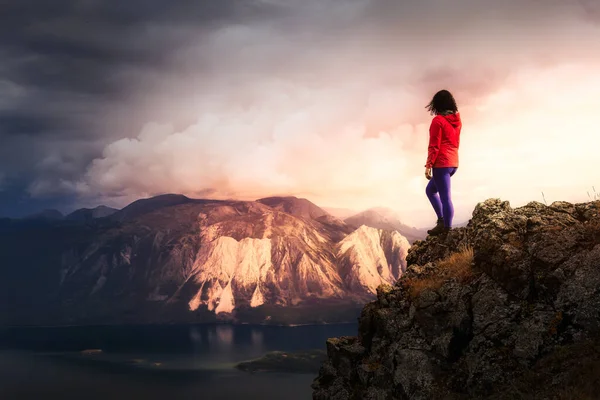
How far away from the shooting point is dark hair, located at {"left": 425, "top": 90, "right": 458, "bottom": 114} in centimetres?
2255

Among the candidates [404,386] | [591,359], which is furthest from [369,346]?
[591,359]

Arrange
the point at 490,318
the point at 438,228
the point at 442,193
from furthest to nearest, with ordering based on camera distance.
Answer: the point at 438,228
the point at 442,193
the point at 490,318

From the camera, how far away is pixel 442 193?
22734mm

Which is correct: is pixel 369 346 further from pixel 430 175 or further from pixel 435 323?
pixel 430 175

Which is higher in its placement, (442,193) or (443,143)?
(443,143)

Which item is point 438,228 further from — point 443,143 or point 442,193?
point 443,143

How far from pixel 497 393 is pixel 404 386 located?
3702 mm

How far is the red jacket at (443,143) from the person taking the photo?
22.1m

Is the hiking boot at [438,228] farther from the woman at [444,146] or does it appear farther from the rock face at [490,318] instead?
the rock face at [490,318]

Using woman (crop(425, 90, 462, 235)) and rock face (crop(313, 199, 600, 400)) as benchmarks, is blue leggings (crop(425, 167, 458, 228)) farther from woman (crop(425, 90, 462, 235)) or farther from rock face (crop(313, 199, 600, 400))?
rock face (crop(313, 199, 600, 400))

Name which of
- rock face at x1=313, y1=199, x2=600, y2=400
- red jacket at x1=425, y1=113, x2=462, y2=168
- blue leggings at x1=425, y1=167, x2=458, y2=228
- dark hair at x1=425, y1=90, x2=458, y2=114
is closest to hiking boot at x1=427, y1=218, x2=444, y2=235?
blue leggings at x1=425, y1=167, x2=458, y2=228

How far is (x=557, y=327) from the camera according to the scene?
590 inches

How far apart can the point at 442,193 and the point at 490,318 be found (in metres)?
7.49

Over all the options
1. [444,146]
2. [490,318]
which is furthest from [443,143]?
[490,318]
